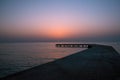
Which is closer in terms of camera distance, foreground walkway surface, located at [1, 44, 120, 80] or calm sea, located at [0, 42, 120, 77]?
foreground walkway surface, located at [1, 44, 120, 80]

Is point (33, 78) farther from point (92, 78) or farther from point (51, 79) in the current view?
point (92, 78)

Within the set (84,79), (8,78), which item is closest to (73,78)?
(84,79)

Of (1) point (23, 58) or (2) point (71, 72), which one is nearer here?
(2) point (71, 72)

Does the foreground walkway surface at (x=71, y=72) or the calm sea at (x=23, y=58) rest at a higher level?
the foreground walkway surface at (x=71, y=72)

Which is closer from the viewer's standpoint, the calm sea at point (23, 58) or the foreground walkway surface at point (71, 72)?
the foreground walkway surface at point (71, 72)

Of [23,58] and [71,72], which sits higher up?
[71,72]

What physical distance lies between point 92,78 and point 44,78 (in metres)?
1.65

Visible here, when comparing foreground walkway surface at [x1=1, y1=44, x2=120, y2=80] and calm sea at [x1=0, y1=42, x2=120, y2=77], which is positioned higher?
foreground walkway surface at [x1=1, y1=44, x2=120, y2=80]

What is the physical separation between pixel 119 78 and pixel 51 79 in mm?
2333

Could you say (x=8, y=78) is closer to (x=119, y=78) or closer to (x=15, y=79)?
(x=15, y=79)

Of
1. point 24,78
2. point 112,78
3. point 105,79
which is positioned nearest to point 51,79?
point 24,78

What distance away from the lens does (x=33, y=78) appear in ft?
15.0

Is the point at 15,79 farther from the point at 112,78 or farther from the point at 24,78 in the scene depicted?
the point at 112,78

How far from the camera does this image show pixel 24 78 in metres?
4.57
